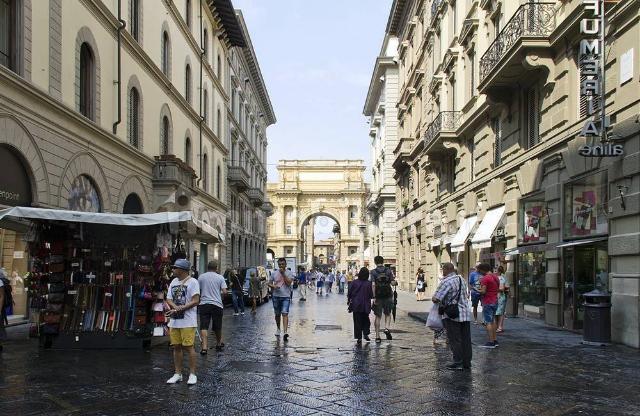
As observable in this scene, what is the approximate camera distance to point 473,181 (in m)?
23.9

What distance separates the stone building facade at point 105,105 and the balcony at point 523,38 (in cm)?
857

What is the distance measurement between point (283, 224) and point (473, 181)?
69142mm

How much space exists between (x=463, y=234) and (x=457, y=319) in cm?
1511

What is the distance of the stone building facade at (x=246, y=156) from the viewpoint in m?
42.7

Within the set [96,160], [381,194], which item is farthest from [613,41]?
[381,194]

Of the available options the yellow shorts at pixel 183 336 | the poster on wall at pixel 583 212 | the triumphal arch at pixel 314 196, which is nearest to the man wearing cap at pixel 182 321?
the yellow shorts at pixel 183 336

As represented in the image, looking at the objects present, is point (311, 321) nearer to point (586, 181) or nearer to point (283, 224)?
point (586, 181)

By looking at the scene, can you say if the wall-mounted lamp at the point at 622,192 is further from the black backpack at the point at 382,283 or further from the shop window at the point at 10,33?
the shop window at the point at 10,33

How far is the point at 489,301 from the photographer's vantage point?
12.4m

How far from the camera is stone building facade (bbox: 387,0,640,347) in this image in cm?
1252

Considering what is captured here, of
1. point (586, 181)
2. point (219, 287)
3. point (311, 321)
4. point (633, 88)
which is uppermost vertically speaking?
point (633, 88)

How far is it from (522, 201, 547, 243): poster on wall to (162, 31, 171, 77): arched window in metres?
14.7

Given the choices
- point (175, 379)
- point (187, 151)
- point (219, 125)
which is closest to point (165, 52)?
point (187, 151)

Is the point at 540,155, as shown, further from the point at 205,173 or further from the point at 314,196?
the point at 314,196
